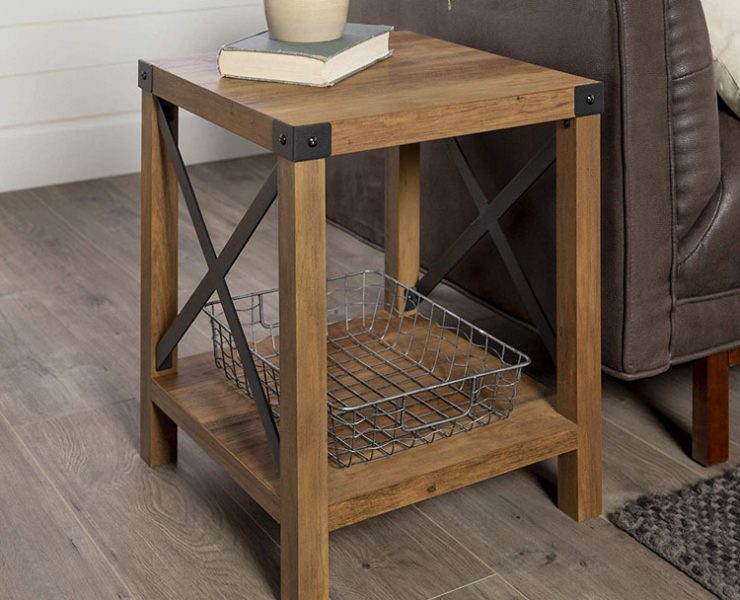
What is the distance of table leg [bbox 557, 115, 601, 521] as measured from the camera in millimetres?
1396

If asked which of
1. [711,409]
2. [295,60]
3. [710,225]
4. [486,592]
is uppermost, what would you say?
[295,60]

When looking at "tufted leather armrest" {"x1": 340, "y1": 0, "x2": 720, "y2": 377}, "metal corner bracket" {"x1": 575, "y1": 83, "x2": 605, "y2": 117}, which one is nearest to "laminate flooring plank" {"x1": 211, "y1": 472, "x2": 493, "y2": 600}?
"tufted leather armrest" {"x1": 340, "y1": 0, "x2": 720, "y2": 377}

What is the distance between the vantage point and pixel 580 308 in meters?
1.44

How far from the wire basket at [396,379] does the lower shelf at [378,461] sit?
0.08 feet

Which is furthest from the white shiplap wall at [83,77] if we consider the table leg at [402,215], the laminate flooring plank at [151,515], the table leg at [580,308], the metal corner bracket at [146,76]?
the table leg at [580,308]

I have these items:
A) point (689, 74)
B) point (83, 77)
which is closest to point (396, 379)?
point (689, 74)

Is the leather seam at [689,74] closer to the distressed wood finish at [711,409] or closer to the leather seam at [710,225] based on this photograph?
the leather seam at [710,225]

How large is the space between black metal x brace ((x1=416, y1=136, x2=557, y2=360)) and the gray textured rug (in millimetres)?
246

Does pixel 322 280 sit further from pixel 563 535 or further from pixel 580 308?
pixel 563 535

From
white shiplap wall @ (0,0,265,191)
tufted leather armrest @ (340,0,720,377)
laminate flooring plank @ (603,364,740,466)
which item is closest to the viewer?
tufted leather armrest @ (340,0,720,377)

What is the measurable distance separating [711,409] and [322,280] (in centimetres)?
70

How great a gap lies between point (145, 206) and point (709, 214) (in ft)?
2.55

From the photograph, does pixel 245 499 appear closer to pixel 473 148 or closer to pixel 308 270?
pixel 308 270

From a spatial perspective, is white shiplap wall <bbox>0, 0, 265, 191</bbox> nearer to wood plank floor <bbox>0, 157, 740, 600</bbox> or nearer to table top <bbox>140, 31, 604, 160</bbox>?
wood plank floor <bbox>0, 157, 740, 600</bbox>
